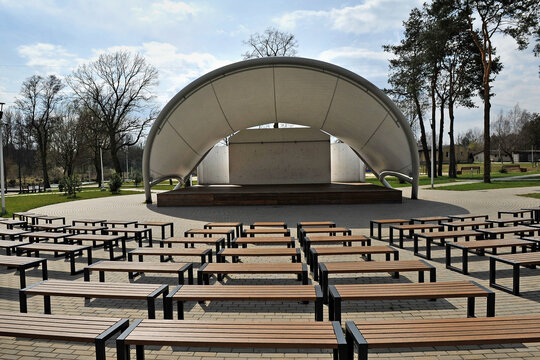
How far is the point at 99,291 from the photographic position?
150 inches

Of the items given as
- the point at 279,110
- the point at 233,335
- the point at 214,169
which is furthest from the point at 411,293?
the point at 214,169

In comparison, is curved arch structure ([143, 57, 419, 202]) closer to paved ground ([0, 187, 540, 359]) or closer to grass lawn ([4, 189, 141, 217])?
grass lawn ([4, 189, 141, 217])

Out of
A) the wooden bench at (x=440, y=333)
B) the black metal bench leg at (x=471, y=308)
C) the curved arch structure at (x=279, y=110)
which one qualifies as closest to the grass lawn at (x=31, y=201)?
the curved arch structure at (x=279, y=110)

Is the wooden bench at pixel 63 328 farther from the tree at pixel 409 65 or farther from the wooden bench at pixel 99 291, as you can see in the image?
the tree at pixel 409 65

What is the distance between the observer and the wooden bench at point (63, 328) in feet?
8.61

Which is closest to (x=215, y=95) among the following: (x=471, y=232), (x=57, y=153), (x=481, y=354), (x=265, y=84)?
(x=265, y=84)

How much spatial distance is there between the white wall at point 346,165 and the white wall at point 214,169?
10.1 metres

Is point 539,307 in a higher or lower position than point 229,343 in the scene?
lower

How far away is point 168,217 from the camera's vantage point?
12.9m

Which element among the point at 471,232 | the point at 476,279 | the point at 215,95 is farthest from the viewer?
the point at 215,95

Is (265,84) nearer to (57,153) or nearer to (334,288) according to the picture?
(334,288)

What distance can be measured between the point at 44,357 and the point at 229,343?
82.3 inches

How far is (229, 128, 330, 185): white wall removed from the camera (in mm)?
23734

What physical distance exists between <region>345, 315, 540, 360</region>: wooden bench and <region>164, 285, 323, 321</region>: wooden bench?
80 centimetres
